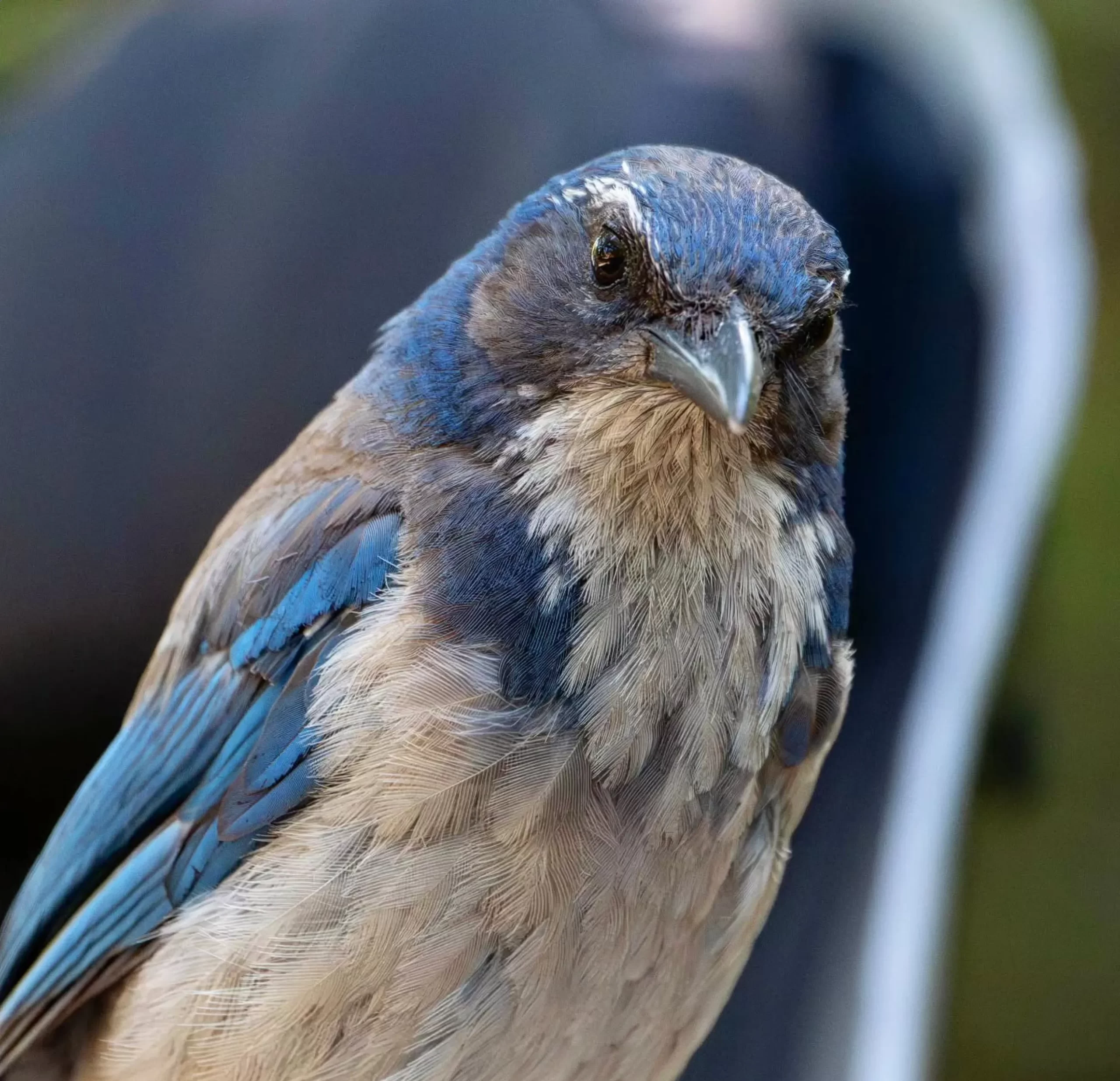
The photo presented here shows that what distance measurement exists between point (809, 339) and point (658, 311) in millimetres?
202

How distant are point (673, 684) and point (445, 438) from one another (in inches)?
17.8

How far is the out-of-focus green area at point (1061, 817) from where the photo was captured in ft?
9.99

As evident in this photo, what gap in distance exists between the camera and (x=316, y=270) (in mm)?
2719

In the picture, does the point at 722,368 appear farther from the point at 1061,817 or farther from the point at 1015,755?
the point at 1061,817

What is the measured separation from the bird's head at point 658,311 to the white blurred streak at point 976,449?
3.58 ft

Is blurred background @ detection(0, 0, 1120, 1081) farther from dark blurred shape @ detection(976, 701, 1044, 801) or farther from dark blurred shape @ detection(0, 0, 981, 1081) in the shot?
dark blurred shape @ detection(976, 701, 1044, 801)

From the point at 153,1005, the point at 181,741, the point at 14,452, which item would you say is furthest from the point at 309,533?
the point at 14,452

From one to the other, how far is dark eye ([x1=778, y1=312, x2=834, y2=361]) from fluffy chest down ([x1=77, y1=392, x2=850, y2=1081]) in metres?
0.16

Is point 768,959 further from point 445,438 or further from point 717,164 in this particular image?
point 717,164

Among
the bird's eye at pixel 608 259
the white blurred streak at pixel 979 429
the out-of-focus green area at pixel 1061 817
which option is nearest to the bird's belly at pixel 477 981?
the bird's eye at pixel 608 259

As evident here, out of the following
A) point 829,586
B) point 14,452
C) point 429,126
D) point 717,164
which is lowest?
point 14,452

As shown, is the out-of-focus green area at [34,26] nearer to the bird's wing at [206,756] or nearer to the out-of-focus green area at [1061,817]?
the bird's wing at [206,756]

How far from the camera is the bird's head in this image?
131 cm

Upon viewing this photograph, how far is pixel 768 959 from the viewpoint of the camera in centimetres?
255
